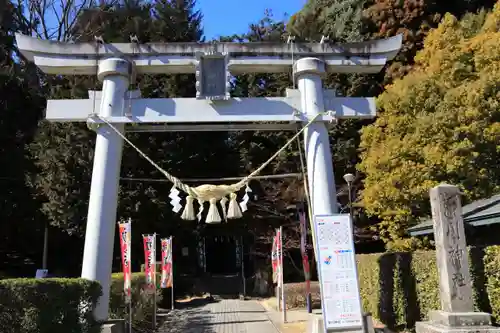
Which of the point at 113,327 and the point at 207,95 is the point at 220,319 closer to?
the point at 113,327

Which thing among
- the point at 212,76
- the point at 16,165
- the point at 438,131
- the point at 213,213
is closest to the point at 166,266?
the point at 213,213

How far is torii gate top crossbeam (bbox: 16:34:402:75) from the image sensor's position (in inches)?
365

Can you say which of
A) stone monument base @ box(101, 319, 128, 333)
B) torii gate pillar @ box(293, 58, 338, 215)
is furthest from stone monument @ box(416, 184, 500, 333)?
stone monument base @ box(101, 319, 128, 333)

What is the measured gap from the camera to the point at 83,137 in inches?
821

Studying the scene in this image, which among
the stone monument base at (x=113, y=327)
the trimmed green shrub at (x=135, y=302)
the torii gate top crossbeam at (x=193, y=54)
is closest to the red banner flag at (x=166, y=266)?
the trimmed green shrub at (x=135, y=302)

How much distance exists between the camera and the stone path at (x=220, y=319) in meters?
13.1

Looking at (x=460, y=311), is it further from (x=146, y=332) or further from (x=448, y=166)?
(x=146, y=332)

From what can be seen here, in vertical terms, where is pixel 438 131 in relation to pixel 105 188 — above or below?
Answer: above

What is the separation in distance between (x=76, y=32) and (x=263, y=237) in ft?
57.0

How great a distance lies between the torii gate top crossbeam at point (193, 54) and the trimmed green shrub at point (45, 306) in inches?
184

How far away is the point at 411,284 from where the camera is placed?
33.2 ft

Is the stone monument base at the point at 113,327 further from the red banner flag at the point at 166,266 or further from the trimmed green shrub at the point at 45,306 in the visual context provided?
the red banner flag at the point at 166,266

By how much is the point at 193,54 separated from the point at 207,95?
3.22 ft

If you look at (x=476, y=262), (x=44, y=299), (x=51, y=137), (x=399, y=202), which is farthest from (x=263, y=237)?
(x=44, y=299)
